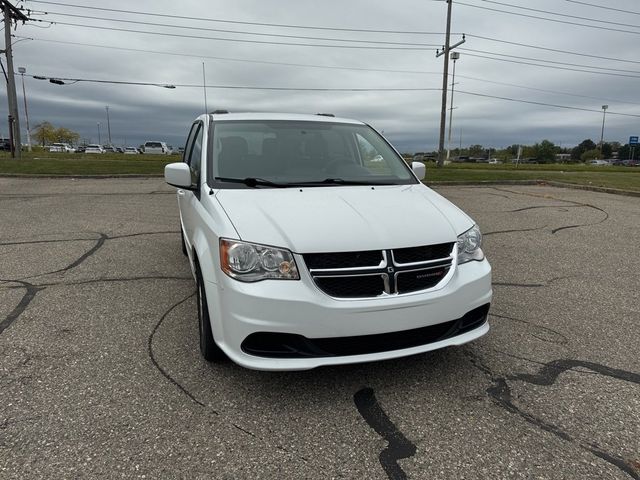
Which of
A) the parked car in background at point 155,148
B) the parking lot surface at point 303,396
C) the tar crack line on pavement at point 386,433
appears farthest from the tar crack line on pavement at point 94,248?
the parked car in background at point 155,148

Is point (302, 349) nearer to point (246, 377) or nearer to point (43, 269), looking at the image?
point (246, 377)

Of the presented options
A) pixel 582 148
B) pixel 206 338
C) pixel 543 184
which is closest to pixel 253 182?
pixel 206 338

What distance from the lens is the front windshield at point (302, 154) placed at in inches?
152

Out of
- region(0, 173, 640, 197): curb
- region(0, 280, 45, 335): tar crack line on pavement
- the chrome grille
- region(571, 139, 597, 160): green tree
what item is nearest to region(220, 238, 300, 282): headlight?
the chrome grille

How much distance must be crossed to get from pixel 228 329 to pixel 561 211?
9628 millimetres

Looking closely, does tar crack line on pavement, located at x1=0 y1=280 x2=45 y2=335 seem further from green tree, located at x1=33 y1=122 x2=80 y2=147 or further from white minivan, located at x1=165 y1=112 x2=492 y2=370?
green tree, located at x1=33 y1=122 x2=80 y2=147

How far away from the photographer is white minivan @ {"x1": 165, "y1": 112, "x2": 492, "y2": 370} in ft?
Answer: 8.67

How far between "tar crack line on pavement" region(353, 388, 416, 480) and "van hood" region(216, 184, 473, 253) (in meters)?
0.93

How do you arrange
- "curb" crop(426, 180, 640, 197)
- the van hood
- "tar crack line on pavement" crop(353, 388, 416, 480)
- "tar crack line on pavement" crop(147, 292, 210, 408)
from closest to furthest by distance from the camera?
1. "tar crack line on pavement" crop(353, 388, 416, 480)
2. the van hood
3. "tar crack line on pavement" crop(147, 292, 210, 408)
4. "curb" crop(426, 180, 640, 197)

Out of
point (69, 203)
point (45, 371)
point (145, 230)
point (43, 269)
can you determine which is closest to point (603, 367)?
point (45, 371)

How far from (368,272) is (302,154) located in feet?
5.79

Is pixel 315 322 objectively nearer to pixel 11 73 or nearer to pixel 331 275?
pixel 331 275

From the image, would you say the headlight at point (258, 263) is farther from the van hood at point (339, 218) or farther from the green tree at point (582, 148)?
the green tree at point (582, 148)

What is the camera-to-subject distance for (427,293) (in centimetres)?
282
